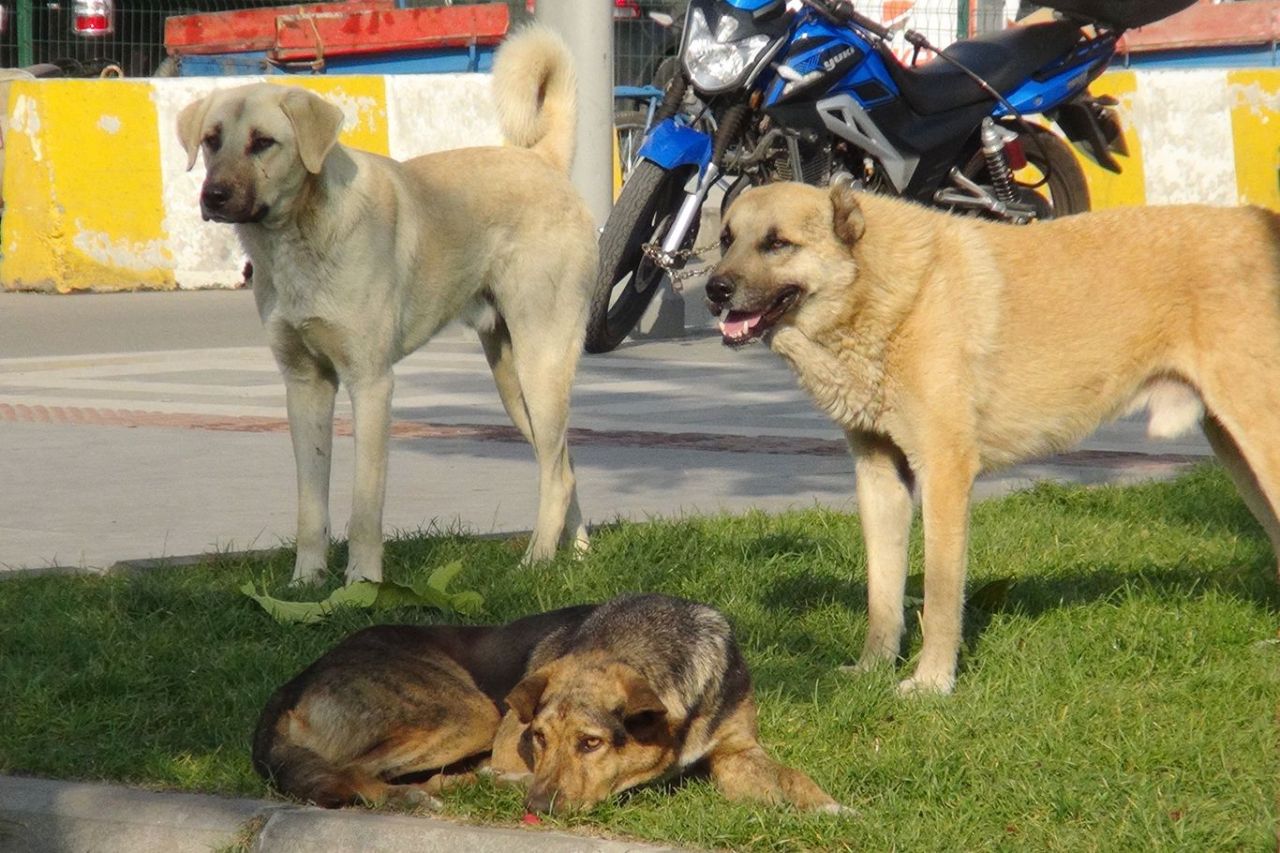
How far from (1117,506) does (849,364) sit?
9.29 feet

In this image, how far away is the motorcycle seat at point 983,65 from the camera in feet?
33.1

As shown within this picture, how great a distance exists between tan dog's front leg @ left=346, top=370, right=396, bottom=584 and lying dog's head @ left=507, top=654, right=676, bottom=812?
198 centimetres

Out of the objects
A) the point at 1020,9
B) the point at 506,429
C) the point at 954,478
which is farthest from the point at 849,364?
the point at 1020,9

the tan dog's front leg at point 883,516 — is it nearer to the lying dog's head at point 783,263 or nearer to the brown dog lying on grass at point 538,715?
the lying dog's head at point 783,263

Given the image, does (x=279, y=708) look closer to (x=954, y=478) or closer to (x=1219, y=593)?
(x=954, y=478)

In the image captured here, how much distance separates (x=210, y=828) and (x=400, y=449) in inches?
199

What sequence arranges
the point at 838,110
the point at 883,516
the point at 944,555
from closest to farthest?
the point at 944,555 → the point at 883,516 → the point at 838,110

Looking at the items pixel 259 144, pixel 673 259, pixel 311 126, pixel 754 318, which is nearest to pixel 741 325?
pixel 754 318

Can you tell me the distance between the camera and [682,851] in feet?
12.2

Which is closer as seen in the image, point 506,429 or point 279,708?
point 279,708

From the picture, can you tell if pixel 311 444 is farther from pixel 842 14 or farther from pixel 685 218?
pixel 842 14

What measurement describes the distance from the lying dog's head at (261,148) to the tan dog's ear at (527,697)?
2.31m

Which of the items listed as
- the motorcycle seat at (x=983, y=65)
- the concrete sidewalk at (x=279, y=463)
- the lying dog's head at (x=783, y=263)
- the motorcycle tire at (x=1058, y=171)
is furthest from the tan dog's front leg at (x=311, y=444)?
the motorcycle tire at (x=1058, y=171)

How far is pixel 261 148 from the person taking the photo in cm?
587
